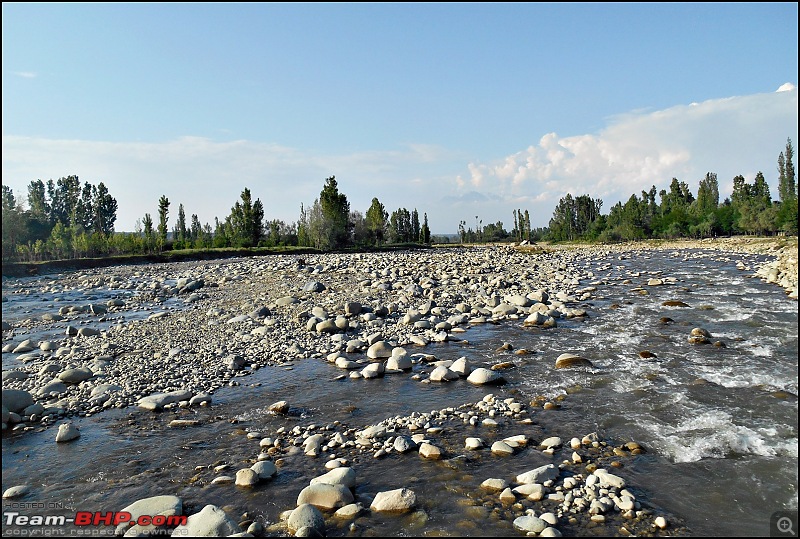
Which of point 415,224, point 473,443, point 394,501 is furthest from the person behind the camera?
point 415,224

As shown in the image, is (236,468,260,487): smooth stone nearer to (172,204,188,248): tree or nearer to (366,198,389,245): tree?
(366,198,389,245): tree

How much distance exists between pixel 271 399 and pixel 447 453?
150 inches

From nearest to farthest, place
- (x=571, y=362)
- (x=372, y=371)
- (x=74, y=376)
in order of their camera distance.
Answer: (x=74, y=376) < (x=372, y=371) < (x=571, y=362)

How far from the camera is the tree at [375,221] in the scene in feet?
242

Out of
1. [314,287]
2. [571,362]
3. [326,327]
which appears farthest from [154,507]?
[314,287]

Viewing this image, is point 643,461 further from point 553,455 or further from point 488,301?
point 488,301

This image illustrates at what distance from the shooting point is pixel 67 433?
666 centimetres

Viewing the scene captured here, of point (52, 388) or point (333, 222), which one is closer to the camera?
point (52, 388)

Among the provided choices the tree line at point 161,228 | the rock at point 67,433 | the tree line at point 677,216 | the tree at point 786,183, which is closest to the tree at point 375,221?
the tree line at point 161,228

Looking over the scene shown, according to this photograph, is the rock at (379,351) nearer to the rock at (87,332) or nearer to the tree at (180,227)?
the rock at (87,332)

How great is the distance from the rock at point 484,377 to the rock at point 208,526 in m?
5.32

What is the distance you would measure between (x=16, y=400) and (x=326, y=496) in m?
6.65

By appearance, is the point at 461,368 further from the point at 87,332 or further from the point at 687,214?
the point at 687,214

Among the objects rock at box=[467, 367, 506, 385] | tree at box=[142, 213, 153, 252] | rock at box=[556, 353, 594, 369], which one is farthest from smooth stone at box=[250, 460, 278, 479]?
tree at box=[142, 213, 153, 252]
